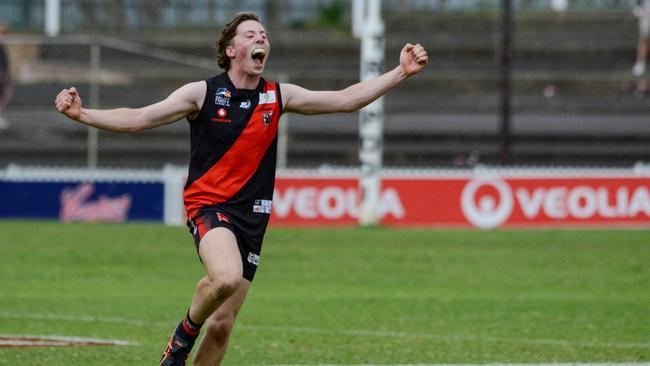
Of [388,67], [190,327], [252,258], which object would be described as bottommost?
[190,327]

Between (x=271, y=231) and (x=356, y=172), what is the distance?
2.20 meters

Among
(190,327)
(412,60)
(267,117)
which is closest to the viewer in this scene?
(190,327)

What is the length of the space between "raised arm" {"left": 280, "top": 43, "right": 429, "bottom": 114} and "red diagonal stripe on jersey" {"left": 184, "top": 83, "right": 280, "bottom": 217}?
1.15 ft

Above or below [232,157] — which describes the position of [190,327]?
below

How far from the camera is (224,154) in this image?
7500 mm

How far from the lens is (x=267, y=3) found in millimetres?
28797

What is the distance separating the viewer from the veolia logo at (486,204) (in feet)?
67.5

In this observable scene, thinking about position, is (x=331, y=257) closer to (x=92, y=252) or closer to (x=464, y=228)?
(x=92, y=252)

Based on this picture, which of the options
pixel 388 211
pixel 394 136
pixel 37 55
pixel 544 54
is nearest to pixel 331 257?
pixel 388 211

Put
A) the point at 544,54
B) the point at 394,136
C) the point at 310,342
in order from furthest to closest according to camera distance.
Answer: the point at 544,54, the point at 394,136, the point at 310,342

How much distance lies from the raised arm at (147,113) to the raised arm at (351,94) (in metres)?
0.59

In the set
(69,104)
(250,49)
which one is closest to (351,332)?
(250,49)

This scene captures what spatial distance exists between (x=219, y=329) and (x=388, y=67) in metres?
18.9

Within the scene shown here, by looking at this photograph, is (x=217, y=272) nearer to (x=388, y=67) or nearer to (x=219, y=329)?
(x=219, y=329)
